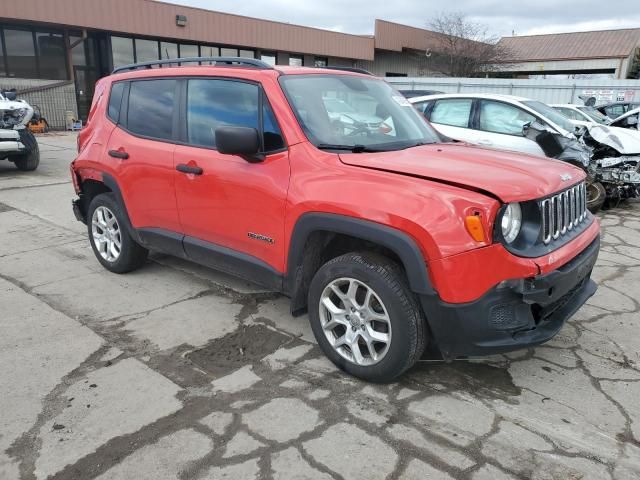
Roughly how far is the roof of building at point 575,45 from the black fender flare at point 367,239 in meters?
43.4

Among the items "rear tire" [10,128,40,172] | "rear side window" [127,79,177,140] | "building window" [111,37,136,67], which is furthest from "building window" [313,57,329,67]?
"rear side window" [127,79,177,140]

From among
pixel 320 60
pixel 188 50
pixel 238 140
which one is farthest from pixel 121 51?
pixel 238 140

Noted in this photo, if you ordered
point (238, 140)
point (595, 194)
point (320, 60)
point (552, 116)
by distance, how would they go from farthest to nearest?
1. point (320, 60)
2. point (552, 116)
3. point (595, 194)
4. point (238, 140)

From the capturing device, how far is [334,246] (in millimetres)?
3375

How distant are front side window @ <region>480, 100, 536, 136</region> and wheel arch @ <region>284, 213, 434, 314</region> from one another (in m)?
5.56

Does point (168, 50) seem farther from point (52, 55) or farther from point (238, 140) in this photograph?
point (238, 140)

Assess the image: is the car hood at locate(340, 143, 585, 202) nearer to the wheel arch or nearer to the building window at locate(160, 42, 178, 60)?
the wheel arch

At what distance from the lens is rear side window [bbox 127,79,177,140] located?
13.6 feet

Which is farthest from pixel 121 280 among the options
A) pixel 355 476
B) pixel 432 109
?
pixel 432 109

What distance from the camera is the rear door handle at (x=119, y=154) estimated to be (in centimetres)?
441

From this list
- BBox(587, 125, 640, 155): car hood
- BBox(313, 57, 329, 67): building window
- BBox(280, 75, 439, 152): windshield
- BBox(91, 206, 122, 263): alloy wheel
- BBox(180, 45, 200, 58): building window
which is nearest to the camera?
BBox(280, 75, 439, 152): windshield

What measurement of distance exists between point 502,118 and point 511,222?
5.83m

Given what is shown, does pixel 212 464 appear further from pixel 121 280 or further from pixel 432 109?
pixel 432 109

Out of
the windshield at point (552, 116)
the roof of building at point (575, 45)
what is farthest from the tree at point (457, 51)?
the windshield at point (552, 116)
